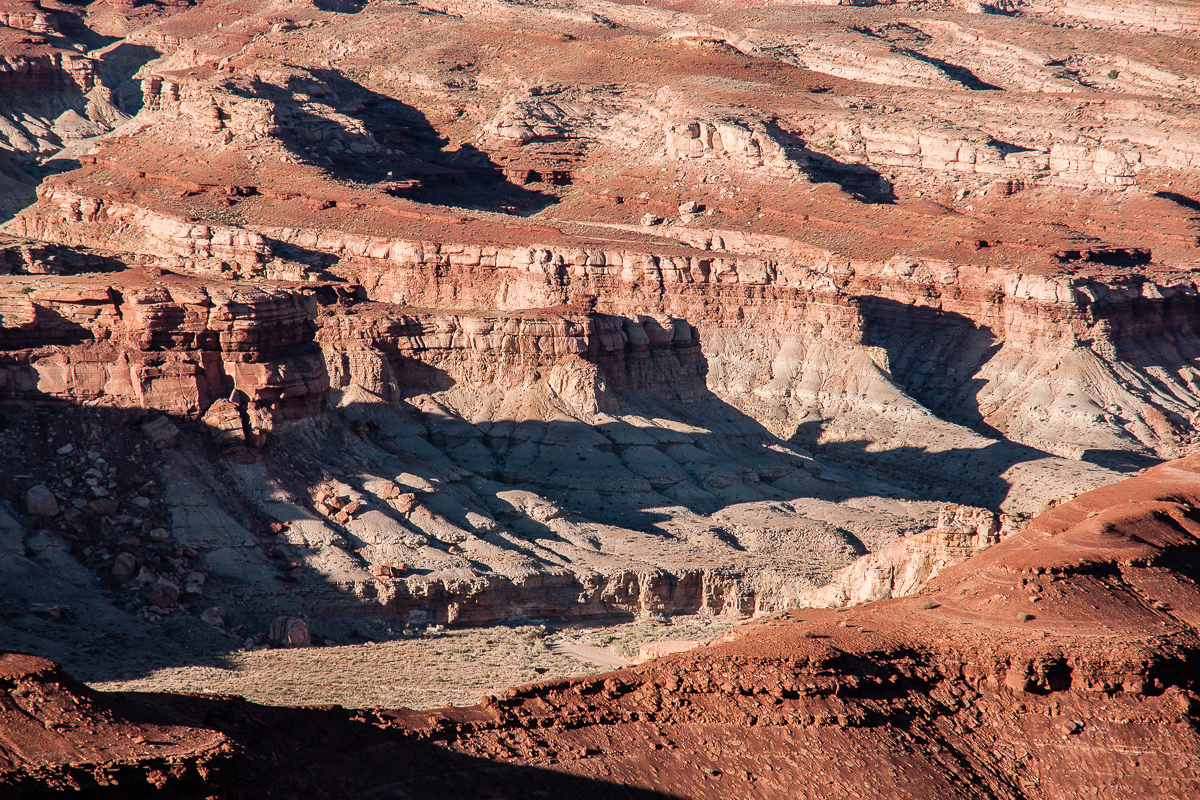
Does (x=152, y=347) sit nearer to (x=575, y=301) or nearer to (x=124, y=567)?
(x=124, y=567)

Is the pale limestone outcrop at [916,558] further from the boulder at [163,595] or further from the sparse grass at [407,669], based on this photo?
the boulder at [163,595]

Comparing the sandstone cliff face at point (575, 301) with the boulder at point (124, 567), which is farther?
the sandstone cliff face at point (575, 301)

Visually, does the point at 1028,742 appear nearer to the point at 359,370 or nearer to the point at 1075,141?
the point at 359,370

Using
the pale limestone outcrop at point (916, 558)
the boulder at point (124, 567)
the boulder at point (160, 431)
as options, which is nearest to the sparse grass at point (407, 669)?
the pale limestone outcrop at point (916, 558)

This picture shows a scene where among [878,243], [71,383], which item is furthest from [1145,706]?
[878,243]

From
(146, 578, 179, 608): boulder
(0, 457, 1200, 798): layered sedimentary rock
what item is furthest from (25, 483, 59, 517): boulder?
(0, 457, 1200, 798): layered sedimentary rock

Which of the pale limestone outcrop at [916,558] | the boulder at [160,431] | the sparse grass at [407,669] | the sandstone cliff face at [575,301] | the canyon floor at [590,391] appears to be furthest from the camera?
the sandstone cliff face at [575,301]

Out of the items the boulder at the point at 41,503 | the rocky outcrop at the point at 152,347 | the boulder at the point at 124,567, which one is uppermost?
the rocky outcrop at the point at 152,347
